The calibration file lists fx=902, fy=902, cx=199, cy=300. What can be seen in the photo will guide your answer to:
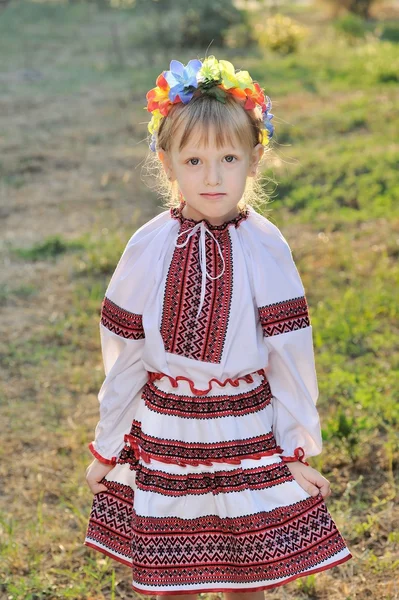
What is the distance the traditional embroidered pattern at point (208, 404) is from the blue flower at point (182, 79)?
0.78 metres

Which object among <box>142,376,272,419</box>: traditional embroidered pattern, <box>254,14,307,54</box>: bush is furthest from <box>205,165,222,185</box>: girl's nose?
<box>254,14,307,54</box>: bush

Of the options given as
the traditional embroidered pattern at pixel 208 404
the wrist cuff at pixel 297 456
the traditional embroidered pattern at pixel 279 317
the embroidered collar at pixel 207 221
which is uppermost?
the embroidered collar at pixel 207 221

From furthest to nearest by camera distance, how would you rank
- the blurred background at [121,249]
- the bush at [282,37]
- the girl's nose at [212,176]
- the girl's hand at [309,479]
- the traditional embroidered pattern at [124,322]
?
the bush at [282,37]
the blurred background at [121,249]
the traditional embroidered pattern at [124,322]
the girl's hand at [309,479]
the girl's nose at [212,176]

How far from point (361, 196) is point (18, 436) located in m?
3.63

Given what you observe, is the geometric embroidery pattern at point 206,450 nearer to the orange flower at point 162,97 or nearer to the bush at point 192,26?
the orange flower at point 162,97

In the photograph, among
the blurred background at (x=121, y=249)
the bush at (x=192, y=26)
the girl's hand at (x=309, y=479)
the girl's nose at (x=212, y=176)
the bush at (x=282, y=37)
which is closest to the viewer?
the girl's nose at (x=212, y=176)

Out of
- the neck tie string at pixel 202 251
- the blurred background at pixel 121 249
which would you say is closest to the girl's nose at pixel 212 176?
the neck tie string at pixel 202 251

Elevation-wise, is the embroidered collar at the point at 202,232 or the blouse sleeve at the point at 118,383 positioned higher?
the embroidered collar at the point at 202,232

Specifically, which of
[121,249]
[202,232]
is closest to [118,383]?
[202,232]

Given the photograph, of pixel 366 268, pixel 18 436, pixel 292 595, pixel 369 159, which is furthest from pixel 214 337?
pixel 369 159

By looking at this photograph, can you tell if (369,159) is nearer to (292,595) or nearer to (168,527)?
(292,595)

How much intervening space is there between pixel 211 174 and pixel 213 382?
1.81ft

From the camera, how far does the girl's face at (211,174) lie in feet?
7.50

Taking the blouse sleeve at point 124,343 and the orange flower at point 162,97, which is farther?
the blouse sleeve at point 124,343
